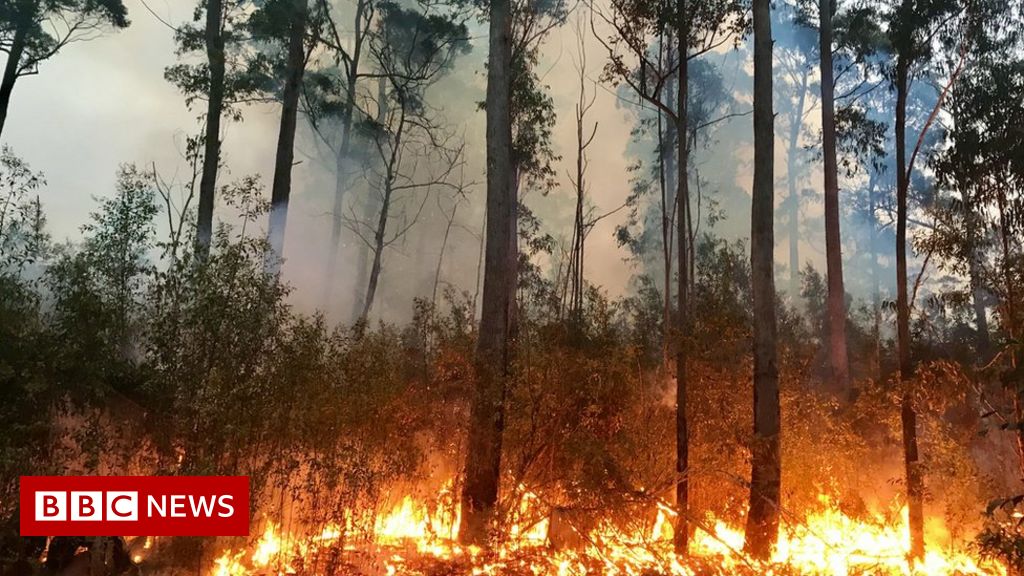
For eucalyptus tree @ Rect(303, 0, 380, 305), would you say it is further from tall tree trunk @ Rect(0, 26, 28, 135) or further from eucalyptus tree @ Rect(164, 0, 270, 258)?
tall tree trunk @ Rect(0, 26, 28, 135)

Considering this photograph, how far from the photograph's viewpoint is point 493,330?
7.29m

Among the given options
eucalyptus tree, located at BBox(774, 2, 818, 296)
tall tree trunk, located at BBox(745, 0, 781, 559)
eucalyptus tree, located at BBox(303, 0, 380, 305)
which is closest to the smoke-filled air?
tall tree trunk, located at BBox(745, 0, 781, 559)

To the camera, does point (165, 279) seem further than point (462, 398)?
No

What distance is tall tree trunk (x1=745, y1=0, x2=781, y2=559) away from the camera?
656 cm

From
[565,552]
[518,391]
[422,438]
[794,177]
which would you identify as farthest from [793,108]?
[565,552]

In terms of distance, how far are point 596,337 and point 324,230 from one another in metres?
31.3

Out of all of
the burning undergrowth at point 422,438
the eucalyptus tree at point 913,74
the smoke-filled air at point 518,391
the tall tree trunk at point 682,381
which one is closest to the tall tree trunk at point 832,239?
the smoke-filled air at point 518,391

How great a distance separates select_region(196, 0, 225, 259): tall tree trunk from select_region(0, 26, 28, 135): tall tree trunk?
2.87m

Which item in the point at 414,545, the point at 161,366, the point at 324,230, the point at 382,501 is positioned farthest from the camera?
the point at 324,230

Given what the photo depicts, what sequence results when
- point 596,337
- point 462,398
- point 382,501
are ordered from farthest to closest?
1. point 596,337
2. point 462,398
3. point 382,501

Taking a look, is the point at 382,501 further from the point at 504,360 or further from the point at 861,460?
the point at 861,460

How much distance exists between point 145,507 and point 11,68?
9.19 metres

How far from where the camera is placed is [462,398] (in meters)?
7.71

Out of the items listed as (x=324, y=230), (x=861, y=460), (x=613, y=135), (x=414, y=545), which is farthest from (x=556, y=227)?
(x=414, y=545)
